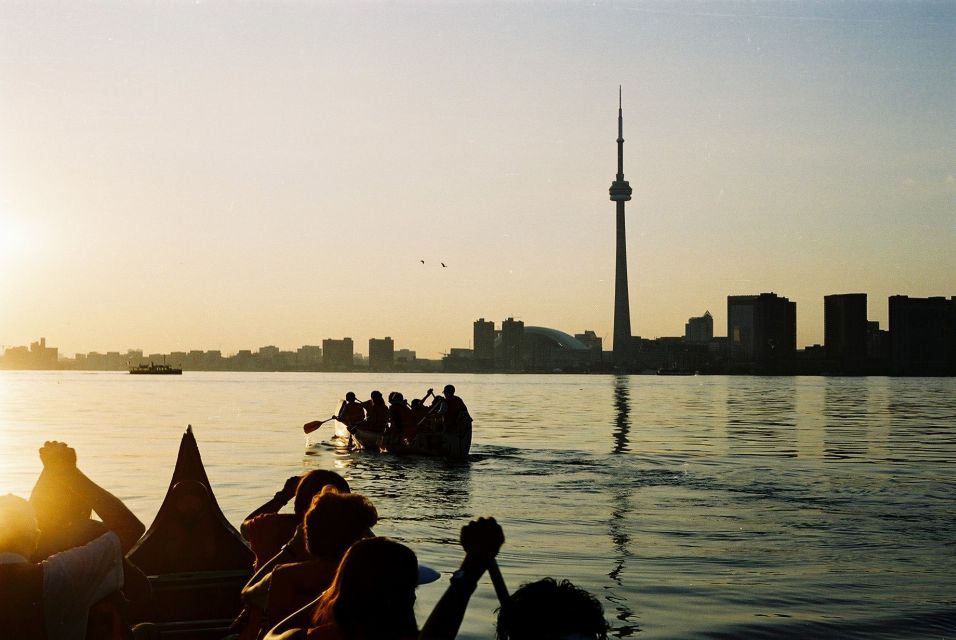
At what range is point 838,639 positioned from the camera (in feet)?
35.4

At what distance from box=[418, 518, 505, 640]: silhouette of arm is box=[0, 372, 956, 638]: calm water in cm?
742

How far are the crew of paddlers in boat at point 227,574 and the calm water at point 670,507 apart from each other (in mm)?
3868

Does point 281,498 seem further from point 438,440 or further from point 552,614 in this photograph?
point 438,440

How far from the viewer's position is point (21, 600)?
15.1 feet

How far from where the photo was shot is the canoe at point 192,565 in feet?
25.6

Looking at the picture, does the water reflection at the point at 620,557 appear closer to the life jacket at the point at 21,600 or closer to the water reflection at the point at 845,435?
the life jacket at the point at 21,600

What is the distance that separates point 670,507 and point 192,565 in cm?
1494

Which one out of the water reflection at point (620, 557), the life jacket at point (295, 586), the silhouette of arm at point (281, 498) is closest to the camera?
the life jacket at point (295, 586)

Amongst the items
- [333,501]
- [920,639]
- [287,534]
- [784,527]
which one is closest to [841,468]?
[784,527]

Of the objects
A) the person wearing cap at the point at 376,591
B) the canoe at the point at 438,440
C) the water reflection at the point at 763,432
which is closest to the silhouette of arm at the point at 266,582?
the person wearing cap at the point at 376,591

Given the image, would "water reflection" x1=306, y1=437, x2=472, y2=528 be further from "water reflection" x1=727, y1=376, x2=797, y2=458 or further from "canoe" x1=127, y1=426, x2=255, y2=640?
"water reflection" x1=727, y1=376, x2=797, y2=458

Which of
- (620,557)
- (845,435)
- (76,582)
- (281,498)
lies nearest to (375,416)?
(620,557)

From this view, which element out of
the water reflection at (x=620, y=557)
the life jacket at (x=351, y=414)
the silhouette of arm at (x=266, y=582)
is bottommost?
the water reflection at (x=620, y=557)

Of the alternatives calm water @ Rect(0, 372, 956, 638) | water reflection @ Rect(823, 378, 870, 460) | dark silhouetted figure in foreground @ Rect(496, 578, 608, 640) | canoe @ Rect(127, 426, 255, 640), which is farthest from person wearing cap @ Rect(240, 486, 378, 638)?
water reflection @ Rect(823, 378, 870, 460)
